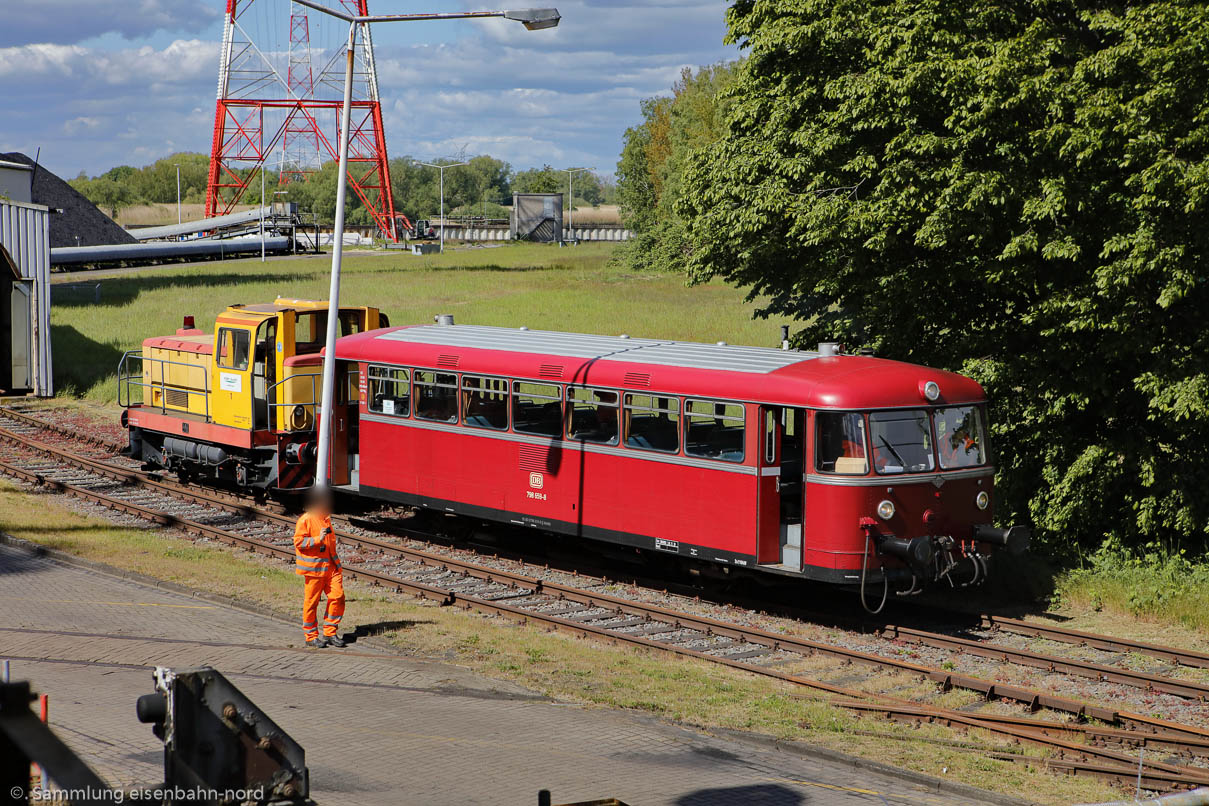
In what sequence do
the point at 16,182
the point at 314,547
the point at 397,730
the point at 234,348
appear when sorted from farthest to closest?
1. the point at 16,182
2. the point at 234,348
3. the point at 314,547
4. the point at 397,730

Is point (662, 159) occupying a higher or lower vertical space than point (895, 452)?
higher

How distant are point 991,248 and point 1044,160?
1526 millimetres

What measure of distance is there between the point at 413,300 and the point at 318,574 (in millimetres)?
42556

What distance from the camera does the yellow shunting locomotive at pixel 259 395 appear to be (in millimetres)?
20266

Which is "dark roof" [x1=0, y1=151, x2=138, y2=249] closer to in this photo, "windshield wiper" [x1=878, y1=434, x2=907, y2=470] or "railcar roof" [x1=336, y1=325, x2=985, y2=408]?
"railcar roof" [x1=336, y1=325, x2=985, y2=408]

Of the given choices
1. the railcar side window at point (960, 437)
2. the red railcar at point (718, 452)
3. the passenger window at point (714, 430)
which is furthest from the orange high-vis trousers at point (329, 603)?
the railcar side window at point (960, 437)

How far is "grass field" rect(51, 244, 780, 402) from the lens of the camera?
4106 cm

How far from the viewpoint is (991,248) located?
57.8 ft

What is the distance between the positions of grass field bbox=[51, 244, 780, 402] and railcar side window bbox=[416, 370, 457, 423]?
63.5ft

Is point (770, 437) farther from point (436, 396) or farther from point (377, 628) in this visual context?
point (436, 396)

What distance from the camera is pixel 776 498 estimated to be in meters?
14.3

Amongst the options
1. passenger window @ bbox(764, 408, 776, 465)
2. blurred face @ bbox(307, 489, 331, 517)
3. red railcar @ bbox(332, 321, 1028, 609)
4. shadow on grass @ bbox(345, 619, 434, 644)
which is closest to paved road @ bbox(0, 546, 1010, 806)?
shadow on grass @ bbox(345, 619, 434, 644)

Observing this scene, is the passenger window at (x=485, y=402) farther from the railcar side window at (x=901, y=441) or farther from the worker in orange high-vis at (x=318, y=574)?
the railcar side window at (x=901, y=441)

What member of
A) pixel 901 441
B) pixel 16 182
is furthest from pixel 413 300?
pixel 901 441
